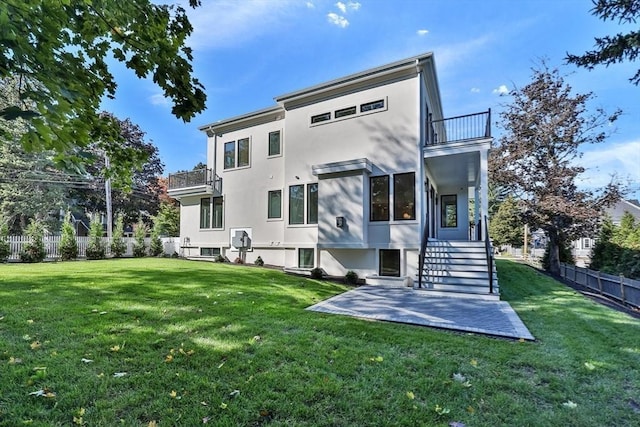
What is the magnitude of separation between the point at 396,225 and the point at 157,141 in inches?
1229

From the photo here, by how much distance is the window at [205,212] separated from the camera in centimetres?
1711

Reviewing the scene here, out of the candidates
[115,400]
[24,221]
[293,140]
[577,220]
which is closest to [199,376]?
[115,400]

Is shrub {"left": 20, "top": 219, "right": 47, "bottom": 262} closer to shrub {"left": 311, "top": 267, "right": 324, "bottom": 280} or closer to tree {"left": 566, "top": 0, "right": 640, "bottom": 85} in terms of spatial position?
shrub {"left": 311, "top": 267, "right": 324, "bottom": 280}

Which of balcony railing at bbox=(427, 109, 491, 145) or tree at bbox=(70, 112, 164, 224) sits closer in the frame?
balcony railing at bbox=(427, 109, 491, 145)

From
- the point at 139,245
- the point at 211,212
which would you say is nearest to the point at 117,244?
the point at 139,245

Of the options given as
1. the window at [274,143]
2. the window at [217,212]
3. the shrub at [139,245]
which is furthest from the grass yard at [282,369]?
the shrub at [139,245]

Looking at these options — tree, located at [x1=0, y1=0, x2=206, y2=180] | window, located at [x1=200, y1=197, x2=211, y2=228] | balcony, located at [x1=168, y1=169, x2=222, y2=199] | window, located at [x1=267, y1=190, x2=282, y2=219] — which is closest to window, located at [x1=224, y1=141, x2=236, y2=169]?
balcony, located at [x1=168, y1=169, x2=222, y2=199]

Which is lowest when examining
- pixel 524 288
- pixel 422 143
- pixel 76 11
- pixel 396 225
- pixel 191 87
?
pixel 524 288

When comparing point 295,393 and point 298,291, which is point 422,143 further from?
point 295,393

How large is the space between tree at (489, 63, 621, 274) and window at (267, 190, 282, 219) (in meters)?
13.5

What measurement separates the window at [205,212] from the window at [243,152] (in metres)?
2.81

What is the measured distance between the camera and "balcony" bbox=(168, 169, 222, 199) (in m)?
16.6

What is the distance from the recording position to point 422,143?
11.4 m

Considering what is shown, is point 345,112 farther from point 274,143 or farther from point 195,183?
point 195,183
